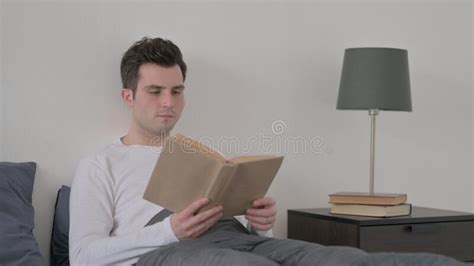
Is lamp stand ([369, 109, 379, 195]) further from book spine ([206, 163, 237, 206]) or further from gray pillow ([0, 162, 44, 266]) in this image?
gray pillow ([0, 162, 44, 266])

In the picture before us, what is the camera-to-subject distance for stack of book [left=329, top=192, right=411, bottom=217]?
92.8 inches

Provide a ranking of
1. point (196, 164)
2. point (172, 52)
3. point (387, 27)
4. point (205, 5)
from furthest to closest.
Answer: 1. point (387, 27)
2. point (205, 5)
3. point (172, 52)
4. point (196, 164)

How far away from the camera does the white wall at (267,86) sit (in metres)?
2.29

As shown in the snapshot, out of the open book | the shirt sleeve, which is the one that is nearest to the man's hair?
the shirt sleeve

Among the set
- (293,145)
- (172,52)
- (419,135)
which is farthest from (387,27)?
(172,52)

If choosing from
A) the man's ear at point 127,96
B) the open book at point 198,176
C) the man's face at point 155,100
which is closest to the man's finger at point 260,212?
the open book at point 198,176

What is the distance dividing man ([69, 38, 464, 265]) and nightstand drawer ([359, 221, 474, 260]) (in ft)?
1.48

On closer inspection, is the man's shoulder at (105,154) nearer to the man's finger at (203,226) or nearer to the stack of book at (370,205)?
the man's finger at (203,226)

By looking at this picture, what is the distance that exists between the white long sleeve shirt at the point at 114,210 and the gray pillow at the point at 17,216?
0.42 feet

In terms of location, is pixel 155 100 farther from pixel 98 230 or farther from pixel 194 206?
pixel 194 206

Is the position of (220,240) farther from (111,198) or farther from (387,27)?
(387,27)

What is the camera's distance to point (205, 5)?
2.57m

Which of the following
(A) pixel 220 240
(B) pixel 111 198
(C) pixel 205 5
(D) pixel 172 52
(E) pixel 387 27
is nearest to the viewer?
(A) pixel 220 240

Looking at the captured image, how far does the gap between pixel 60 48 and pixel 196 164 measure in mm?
919
